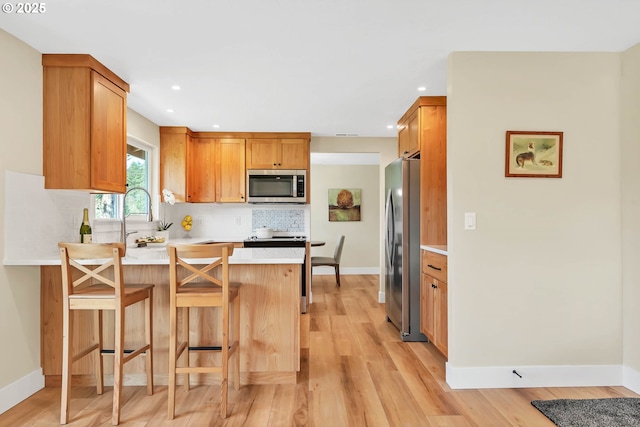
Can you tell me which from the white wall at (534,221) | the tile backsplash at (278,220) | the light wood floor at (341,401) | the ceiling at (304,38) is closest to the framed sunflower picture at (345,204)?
the tile backsplash at (278,220)

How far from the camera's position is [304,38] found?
236 centimetres

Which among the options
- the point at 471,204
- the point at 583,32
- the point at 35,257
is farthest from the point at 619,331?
the point at 35,257

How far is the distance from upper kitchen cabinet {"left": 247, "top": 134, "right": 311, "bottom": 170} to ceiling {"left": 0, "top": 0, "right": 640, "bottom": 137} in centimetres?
147

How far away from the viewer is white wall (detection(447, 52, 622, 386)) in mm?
2525

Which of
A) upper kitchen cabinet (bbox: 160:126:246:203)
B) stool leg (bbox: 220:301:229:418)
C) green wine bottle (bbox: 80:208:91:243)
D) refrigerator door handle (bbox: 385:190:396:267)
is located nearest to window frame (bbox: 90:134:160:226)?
upper kitchen cabinet (bbox: 160:126:246:203)

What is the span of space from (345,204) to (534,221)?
5.09 m

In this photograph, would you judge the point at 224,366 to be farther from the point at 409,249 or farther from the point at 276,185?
the point at 276,185

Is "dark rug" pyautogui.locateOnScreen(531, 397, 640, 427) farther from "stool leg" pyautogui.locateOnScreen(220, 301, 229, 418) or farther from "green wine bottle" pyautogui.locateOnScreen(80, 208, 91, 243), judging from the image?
"green wine bottle" pyautogui.locateOnScreen(80, 208, 91, 243)

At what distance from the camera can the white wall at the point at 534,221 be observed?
2525mm

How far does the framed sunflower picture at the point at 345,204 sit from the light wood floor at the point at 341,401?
4.52 metres

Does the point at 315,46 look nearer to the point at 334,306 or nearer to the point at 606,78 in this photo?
the point at 606,78

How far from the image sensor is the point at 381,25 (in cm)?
221

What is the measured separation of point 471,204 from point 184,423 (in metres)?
2.22

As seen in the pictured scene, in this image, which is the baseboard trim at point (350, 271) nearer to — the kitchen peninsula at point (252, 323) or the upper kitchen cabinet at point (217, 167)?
the upper kitchen cabinet at point (217, 167)
